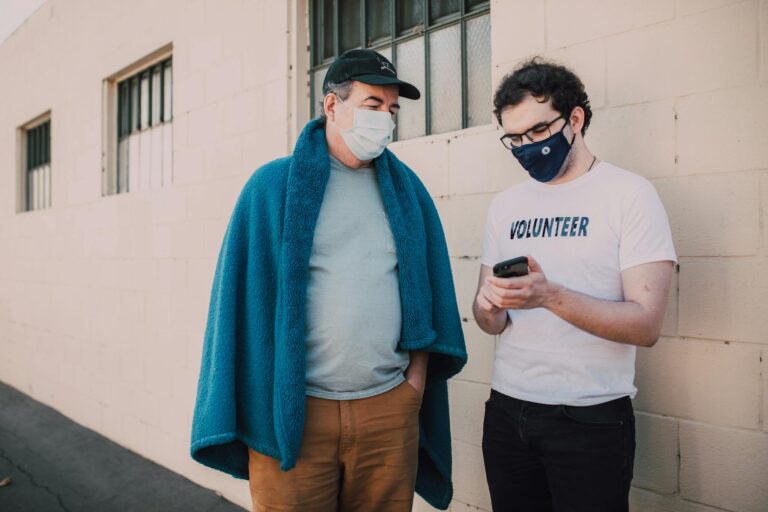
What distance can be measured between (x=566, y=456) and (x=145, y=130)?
14.5ft

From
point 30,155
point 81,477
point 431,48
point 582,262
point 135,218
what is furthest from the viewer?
point 30,155

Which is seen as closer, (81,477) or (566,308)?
(566,308)

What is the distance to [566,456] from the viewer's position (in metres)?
1.52

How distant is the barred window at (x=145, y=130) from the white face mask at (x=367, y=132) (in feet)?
9.55

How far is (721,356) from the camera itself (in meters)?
1.80

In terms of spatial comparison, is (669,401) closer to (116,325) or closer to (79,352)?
(116,325)

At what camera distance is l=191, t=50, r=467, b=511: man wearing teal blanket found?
1.64 m

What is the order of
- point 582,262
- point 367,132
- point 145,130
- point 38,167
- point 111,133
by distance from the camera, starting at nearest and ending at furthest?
point 582,262, point 367,132, point 145,130, point 111,133, point 38,167

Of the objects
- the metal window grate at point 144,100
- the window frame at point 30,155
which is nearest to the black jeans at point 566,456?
the metal window grate at point 144,100

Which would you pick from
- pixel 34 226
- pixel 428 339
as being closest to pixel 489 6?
pixel 428 339

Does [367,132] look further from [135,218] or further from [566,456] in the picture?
[135,218]

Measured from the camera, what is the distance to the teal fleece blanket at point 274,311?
160 cm

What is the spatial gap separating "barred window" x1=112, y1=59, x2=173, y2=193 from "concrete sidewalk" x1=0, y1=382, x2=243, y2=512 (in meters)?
2.25

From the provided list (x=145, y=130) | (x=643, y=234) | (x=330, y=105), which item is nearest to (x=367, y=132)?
(x=330, y=105)
